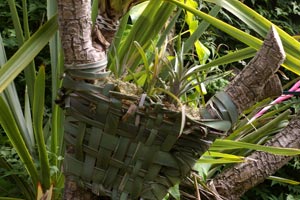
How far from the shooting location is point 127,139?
64cm

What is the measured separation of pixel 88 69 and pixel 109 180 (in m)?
0.15

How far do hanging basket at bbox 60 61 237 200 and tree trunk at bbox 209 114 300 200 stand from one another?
1.07ft

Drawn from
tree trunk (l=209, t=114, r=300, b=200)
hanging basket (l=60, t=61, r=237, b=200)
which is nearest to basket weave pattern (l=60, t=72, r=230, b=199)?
hanging basket (l=60, t=61, r=237, b=200)

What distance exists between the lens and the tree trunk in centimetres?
98

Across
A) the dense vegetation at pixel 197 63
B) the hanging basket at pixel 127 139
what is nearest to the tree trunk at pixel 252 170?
the dense vegetation at pixel 197 63

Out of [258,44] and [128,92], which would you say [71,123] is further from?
[258,44]

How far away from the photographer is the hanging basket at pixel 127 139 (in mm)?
624

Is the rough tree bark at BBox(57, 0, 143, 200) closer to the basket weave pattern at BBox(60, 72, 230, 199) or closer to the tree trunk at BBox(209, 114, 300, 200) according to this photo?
the basket weave pattern at BBox(60, 72, 230, 199)

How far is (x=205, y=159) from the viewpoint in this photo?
0.89 metres

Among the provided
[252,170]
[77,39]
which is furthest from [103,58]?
[252,170]

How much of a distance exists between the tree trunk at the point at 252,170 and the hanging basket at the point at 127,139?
12.8 inches

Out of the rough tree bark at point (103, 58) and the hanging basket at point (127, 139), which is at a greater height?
the rough tree bark at point (103, 58)

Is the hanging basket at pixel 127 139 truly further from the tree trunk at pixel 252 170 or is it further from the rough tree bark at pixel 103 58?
the tree trunk at pixel 252 170

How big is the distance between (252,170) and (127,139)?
1.38 feet
